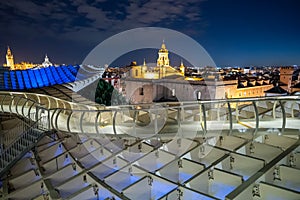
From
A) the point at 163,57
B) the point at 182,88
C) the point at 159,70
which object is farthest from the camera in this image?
the point at 163,57

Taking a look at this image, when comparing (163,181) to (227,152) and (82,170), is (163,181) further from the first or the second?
(82,170)

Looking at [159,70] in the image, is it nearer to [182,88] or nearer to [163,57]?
[163,57]

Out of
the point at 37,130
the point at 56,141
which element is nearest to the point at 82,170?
the point at 37,130

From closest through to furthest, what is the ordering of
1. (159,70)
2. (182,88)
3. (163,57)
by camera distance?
(182,88)
(159,70)
(163,57)

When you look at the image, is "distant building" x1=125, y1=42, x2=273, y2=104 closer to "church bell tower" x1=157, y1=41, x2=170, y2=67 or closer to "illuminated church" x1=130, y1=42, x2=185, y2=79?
"illuminated church" x1=130, y1=42, x2=185, y2=79

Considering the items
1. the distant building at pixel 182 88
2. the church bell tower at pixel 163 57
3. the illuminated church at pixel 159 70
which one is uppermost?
the church bell tower at pixel 163 57

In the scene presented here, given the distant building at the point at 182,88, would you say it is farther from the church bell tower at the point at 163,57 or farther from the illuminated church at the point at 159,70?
the church bell tower at the point at 163,57

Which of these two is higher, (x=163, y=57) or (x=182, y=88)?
(x=163, y=57)

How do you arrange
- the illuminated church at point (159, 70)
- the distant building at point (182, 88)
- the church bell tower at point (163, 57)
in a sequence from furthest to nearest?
the church bell tower at point (163, 57) < the illuminated church at point (159, 70) < the distant building at point (182, 88)

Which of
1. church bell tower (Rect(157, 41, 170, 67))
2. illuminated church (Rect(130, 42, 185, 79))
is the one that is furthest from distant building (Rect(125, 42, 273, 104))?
church bell tower (Rect(157, 41, 170, 67))

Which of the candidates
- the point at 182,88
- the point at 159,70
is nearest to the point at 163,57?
the point at 159,70

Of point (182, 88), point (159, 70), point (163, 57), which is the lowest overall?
point (182, 88)

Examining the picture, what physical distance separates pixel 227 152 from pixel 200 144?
1136 millimetres

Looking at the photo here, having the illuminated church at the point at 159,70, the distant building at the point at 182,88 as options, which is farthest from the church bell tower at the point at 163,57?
the distant building at the point at 182,88
